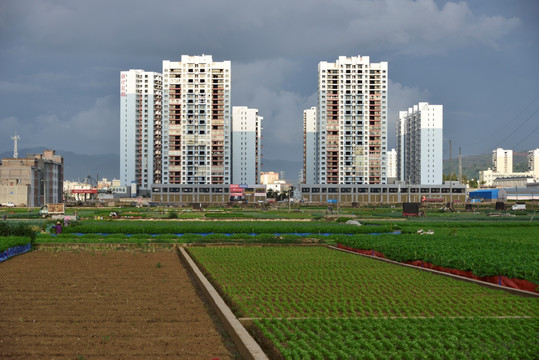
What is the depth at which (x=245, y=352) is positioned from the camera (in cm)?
1269

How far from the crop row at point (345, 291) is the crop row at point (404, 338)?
1458 mm

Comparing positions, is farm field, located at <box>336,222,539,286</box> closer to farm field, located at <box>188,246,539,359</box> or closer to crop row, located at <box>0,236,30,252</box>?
farm field, located at <box>188,246,539,359</box>

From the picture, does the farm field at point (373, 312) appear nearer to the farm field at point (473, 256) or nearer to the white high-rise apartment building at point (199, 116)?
the farm field at point (473, 256)

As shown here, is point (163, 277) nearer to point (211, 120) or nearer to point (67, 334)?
point (67, 334)

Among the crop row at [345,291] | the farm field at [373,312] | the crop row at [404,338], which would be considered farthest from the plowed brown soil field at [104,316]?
the crop row at [345,291]

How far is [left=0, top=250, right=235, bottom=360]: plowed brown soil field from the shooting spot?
1319 cm

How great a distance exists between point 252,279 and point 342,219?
2145 inches

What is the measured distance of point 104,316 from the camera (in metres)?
16.8

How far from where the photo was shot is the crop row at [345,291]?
58.1 feet

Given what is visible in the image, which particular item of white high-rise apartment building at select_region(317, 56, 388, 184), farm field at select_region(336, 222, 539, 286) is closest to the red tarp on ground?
farm field at select_region(336, 222, 539, 286)

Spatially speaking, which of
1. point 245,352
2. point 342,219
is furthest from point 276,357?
point 342,219

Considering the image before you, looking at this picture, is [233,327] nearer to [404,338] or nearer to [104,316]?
[404,338]

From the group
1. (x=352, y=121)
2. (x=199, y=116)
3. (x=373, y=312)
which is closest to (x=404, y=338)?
(x=373, y=312)

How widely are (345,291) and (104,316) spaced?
946 cm
